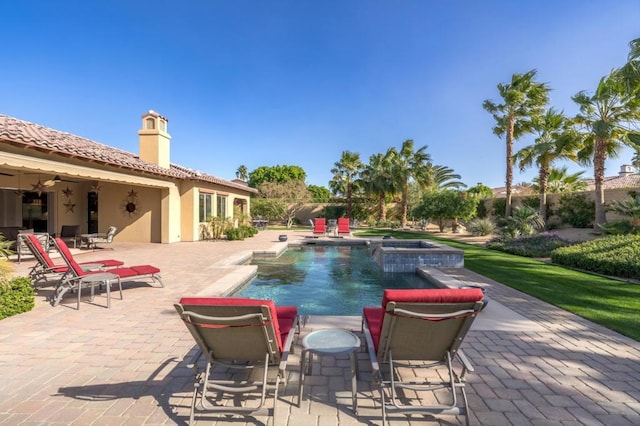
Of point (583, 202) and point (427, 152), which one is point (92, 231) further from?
point (583, 202)

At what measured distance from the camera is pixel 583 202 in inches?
749

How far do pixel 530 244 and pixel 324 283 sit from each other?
10.6 metres

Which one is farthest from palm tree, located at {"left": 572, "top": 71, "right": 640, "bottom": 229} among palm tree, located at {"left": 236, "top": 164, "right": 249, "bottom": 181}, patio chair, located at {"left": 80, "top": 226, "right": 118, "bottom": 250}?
palm tree, located at {"left": 236, "top": 164, "right": 249, "bottom": 181}

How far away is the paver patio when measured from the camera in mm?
2559

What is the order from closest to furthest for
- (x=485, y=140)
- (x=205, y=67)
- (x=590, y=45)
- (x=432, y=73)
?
(x=590, y=45) → (x=432, y=73) → (x=205, y=67) → (x=485, y=140)

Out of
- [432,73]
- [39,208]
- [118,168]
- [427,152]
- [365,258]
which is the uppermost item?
[432,73]

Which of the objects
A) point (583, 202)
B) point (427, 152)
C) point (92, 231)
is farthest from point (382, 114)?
point (92, 231)

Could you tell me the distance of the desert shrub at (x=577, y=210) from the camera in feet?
61.2

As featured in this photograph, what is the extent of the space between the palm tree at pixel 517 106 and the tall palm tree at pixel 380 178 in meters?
8.99

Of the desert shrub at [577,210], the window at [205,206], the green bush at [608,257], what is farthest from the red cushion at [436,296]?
the desert shrub at [577,210]

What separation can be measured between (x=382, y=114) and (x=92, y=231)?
20.0 metres

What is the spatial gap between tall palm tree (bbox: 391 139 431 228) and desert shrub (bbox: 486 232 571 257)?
11828 millimetres

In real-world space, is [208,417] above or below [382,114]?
below

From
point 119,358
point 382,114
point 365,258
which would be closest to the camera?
point 119,358
